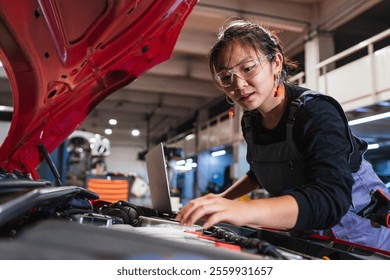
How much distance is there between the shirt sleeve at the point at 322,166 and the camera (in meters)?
0.73

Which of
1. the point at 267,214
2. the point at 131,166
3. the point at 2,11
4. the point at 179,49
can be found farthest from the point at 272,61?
the point at 131,166

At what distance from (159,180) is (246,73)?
0.49m

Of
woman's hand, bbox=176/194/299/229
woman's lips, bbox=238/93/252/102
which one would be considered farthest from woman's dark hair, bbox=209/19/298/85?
woman's hand, bbox=176/194/299/229

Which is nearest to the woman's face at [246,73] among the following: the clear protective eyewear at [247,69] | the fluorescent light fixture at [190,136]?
the clear protective eyewear at [247,69]

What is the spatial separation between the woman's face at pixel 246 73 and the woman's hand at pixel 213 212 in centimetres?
48

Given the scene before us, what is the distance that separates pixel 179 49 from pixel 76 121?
5249 mm

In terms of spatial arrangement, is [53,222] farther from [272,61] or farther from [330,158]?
[272,61]

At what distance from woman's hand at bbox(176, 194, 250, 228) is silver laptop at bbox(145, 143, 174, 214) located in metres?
0.53

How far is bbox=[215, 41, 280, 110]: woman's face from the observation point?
0.97 meters

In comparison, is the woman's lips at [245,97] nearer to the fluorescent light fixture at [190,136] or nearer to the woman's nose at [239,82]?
the woman's nose at [239,82]

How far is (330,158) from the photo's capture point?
812 millimetres

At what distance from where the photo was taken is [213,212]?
592mm

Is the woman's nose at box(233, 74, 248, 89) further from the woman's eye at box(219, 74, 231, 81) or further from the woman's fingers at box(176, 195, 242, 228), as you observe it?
the woman's fingers at box(176, 195, 242, 228)
